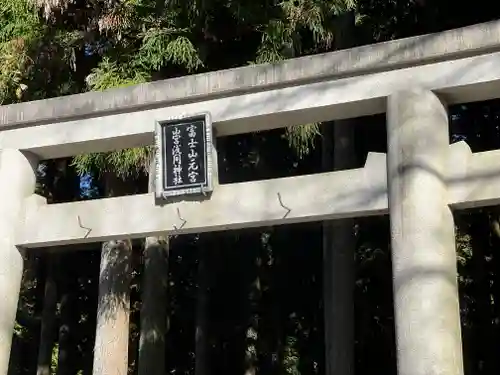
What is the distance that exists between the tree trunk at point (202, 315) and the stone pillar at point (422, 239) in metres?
7.93

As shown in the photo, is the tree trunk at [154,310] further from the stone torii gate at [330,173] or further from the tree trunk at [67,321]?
the tree trunk at [67,321]

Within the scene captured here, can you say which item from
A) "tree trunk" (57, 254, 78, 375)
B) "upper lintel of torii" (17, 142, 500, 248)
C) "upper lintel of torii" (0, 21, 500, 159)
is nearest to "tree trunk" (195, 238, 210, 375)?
"tree trunk" (57, 254, 78, 375)

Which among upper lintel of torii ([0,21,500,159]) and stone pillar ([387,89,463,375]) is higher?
upper lintel of torii ([0,21,500,159])

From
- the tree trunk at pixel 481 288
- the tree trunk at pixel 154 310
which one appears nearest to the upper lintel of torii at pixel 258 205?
the tree trunk at pixel 154 310

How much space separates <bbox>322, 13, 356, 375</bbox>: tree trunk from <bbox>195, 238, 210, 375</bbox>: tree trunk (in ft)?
11.4

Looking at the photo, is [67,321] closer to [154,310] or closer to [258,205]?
[154,310]

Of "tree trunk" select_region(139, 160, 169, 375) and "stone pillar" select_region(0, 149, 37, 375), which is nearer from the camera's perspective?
"stone pillar" select_region(0, 149, 37, 375)

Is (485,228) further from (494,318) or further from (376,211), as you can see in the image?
(376,211)

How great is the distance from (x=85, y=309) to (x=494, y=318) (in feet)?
26.4

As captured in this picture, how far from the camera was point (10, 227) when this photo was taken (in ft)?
15.6

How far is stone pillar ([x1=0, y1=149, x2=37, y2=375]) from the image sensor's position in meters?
4.62

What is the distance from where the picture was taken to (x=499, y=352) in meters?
9.84

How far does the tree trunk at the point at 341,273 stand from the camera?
780 centimetres

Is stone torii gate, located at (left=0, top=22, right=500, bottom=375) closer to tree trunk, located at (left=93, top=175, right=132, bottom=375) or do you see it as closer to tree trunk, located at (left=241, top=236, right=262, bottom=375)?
tree trunk, located at (left=93, top=175, right=132, bottom=375)
